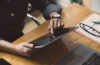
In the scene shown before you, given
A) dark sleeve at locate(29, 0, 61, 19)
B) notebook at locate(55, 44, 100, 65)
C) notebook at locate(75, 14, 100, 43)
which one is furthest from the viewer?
dark sleeve at locate(29, 0, 61, 19)

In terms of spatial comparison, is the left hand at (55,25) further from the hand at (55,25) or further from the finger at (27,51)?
the finger at (27,51)

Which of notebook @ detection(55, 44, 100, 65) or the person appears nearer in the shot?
notebook @ detection(55, 44, 100, 65)

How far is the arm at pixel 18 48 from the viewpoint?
0.96 meters

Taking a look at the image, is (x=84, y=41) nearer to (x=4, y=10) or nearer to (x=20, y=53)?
(x=20, y=53)

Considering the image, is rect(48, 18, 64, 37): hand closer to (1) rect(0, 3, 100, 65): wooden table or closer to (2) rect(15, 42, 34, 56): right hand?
(1) rect(0, 3, 100, 65): wooden table

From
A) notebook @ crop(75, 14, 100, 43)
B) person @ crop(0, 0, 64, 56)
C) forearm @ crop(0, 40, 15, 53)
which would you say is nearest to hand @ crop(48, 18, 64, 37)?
person @ crop(0, 0, 64, 56)

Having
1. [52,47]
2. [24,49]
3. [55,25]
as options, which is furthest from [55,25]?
[24,49]

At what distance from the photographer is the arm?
96cm

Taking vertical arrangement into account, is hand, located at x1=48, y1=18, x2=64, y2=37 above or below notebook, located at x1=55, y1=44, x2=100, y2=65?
above

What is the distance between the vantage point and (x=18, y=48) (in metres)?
1.00

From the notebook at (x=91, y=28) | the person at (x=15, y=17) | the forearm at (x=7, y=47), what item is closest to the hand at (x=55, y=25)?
the person at (x=15, y=17)

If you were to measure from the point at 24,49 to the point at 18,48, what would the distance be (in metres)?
0.04

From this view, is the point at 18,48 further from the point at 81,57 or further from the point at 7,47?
the point at 81,57

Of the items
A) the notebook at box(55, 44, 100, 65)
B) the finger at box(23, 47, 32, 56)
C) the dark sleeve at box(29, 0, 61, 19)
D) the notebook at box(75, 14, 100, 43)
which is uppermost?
the dark sleeve at box(29, 0, 61, 19)
